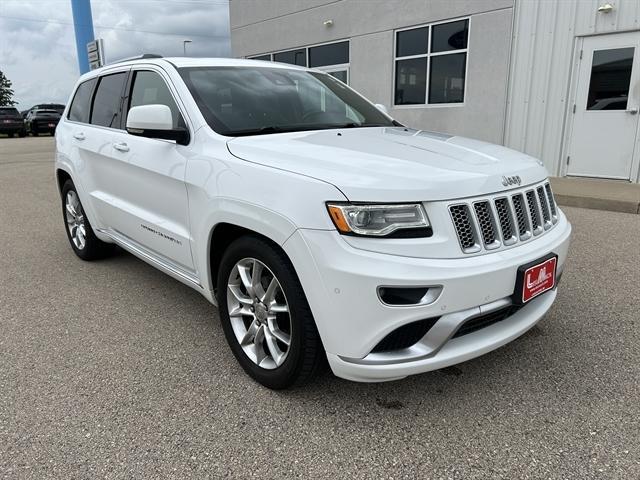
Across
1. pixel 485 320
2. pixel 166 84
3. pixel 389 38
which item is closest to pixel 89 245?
pixel 166 84

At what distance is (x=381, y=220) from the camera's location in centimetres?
214

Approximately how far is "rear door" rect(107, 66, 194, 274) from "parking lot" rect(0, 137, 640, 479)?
1.98ft

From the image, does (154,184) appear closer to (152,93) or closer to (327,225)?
Answer: (152,93)

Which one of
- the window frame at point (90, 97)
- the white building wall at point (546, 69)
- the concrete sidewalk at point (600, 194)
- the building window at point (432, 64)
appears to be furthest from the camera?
the building window at point (432, 64)

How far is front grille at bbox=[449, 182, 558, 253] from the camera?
7.28 feet

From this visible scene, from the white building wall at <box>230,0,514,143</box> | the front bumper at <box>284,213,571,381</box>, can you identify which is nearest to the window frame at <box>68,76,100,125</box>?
the front bumper at <box>284,213,571,381</box>

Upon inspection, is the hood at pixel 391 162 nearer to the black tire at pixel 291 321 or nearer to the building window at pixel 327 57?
the black tire at pixel 291 321

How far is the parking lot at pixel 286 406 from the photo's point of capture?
216 centimetres

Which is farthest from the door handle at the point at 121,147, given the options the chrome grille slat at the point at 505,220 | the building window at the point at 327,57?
the building window at the point at 327,57

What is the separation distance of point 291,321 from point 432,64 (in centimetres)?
973

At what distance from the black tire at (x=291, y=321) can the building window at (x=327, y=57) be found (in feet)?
33.8

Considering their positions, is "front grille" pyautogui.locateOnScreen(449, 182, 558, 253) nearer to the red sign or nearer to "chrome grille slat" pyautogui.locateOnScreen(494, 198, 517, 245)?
"chrome grille slat" pyautogui.locateOnScreen(494, 198, 517, 245)

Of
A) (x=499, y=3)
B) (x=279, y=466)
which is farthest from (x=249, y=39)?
(x=279, y=466)

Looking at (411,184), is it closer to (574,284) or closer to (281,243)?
(281,243)
